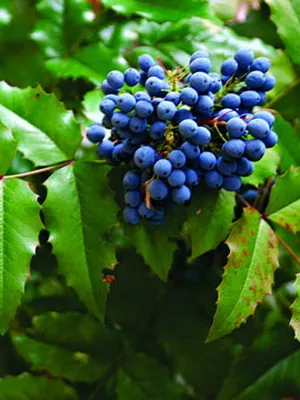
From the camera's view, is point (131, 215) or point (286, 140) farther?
point (286, 140)

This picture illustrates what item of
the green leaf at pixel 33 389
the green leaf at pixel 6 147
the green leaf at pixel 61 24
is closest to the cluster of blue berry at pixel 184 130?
the green leaf at pixel 6 147

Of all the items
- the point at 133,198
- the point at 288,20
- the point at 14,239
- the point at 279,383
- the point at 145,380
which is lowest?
the point at 145,380

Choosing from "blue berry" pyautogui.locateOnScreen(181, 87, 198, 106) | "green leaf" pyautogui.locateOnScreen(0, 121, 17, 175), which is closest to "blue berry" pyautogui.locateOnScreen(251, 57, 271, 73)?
"blue berry" pyautogui.locateOnScreen(181, 87, 198, 106)

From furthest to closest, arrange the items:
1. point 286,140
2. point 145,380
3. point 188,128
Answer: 1. point 145,380
2. point 286,140
3. point 188,128

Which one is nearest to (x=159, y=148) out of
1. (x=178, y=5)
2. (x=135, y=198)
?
(x=135, y=198)

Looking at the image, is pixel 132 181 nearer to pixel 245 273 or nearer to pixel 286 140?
pixel 245 273

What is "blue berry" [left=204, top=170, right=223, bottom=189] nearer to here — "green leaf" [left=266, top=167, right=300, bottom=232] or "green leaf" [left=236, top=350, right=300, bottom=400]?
"green leaf" [left=266, top=167, right=300, bottom=232]

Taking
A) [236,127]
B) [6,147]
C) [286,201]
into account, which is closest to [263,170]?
[286,201]

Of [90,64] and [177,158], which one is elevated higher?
[177,158]
